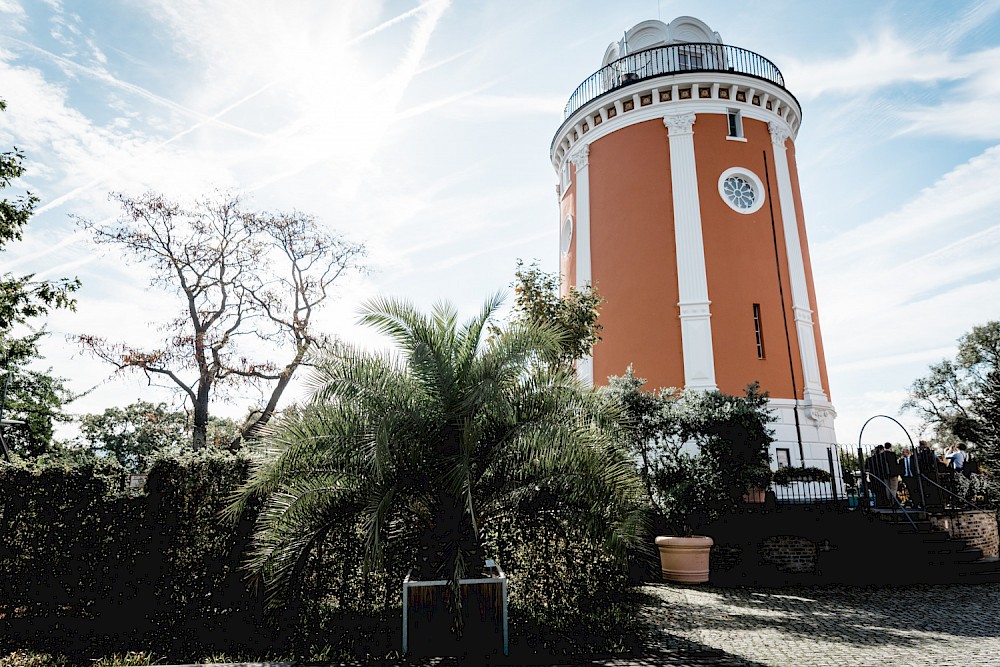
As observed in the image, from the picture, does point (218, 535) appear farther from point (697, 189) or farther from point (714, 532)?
point (697, 189)

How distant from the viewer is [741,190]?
1930cm

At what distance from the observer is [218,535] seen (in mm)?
7953

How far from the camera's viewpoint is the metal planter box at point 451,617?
6910 mm

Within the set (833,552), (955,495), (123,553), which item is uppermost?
(955,495)

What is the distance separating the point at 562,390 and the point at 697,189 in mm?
13447

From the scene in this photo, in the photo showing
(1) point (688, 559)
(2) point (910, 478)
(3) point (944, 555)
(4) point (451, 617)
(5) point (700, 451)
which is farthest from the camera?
(2) point (910, 478)

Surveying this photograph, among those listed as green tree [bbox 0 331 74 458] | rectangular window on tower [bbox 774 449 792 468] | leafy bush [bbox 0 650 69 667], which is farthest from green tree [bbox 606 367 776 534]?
green tree [bbox 0 331 74 458]

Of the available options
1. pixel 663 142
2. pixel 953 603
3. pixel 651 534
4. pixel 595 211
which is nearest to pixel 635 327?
pixel 595 211

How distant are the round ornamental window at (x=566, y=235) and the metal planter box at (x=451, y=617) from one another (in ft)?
54.4

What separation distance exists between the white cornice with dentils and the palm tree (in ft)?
47.7

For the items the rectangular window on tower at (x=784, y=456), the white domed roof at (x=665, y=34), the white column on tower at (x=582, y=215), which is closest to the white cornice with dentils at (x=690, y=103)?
the white column on tower at (x=582, y=215)

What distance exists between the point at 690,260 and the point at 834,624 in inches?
467

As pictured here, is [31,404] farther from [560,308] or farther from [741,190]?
[741,190]

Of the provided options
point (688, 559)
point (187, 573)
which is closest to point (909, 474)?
point (688, 559)
